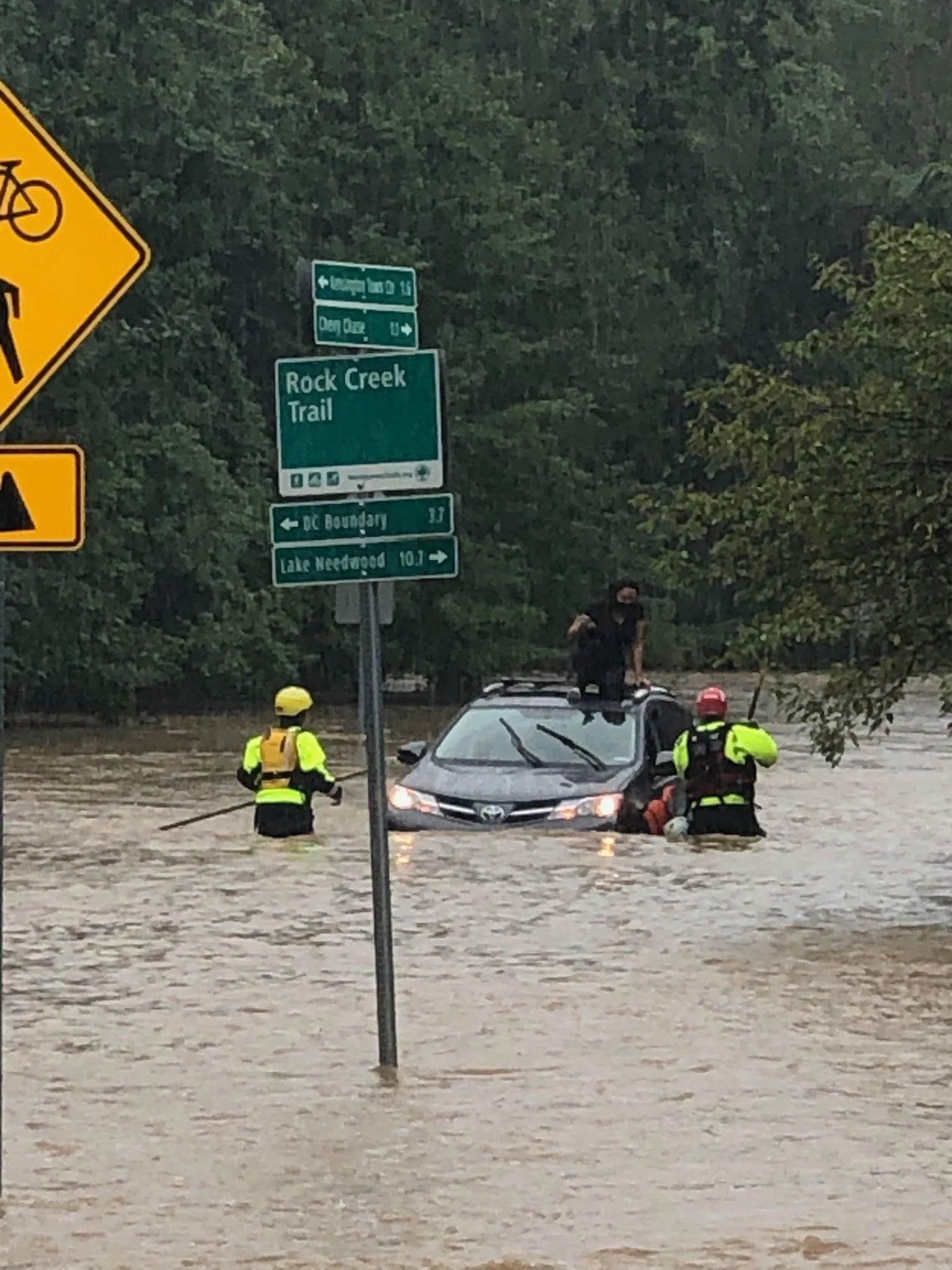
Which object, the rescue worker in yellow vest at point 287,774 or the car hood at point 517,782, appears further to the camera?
the car hood at point 517,782

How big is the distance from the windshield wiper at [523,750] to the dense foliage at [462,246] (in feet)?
64.7

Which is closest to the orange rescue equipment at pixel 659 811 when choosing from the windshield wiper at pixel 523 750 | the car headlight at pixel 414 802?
the windshield wiper at pixel 523 750

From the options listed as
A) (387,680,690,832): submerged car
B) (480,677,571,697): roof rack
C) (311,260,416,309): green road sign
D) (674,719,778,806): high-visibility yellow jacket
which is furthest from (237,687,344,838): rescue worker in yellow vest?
(311,260,416,309): green road sign

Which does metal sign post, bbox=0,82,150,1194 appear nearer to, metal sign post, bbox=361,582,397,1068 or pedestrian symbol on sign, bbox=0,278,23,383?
pedestrian symbol on sign, bbox=0,278,23,383

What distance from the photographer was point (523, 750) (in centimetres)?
2011

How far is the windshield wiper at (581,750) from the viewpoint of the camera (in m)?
20.0

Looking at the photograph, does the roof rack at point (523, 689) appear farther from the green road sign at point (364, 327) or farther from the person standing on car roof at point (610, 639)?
the green road sign at point (364, 327)

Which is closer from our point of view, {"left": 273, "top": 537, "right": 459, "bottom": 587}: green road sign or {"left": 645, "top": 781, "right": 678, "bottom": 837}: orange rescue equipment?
{"left": 273, "top": 537, "right": 459, "bottom": 587}: green road sign

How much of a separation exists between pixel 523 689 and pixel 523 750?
1304 millimetres

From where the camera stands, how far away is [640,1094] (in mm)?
10281

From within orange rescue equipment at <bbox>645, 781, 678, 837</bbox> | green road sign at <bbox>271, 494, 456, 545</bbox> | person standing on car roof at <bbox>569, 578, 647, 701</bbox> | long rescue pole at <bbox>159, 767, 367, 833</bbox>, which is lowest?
long rescue pole at <bbox>159, 767, 367, 833</bbox>

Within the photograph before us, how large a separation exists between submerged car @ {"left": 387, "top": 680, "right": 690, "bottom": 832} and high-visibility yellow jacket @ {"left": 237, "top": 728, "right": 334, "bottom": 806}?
0.74m

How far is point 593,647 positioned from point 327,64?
2746 cm

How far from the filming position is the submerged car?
19.5m
